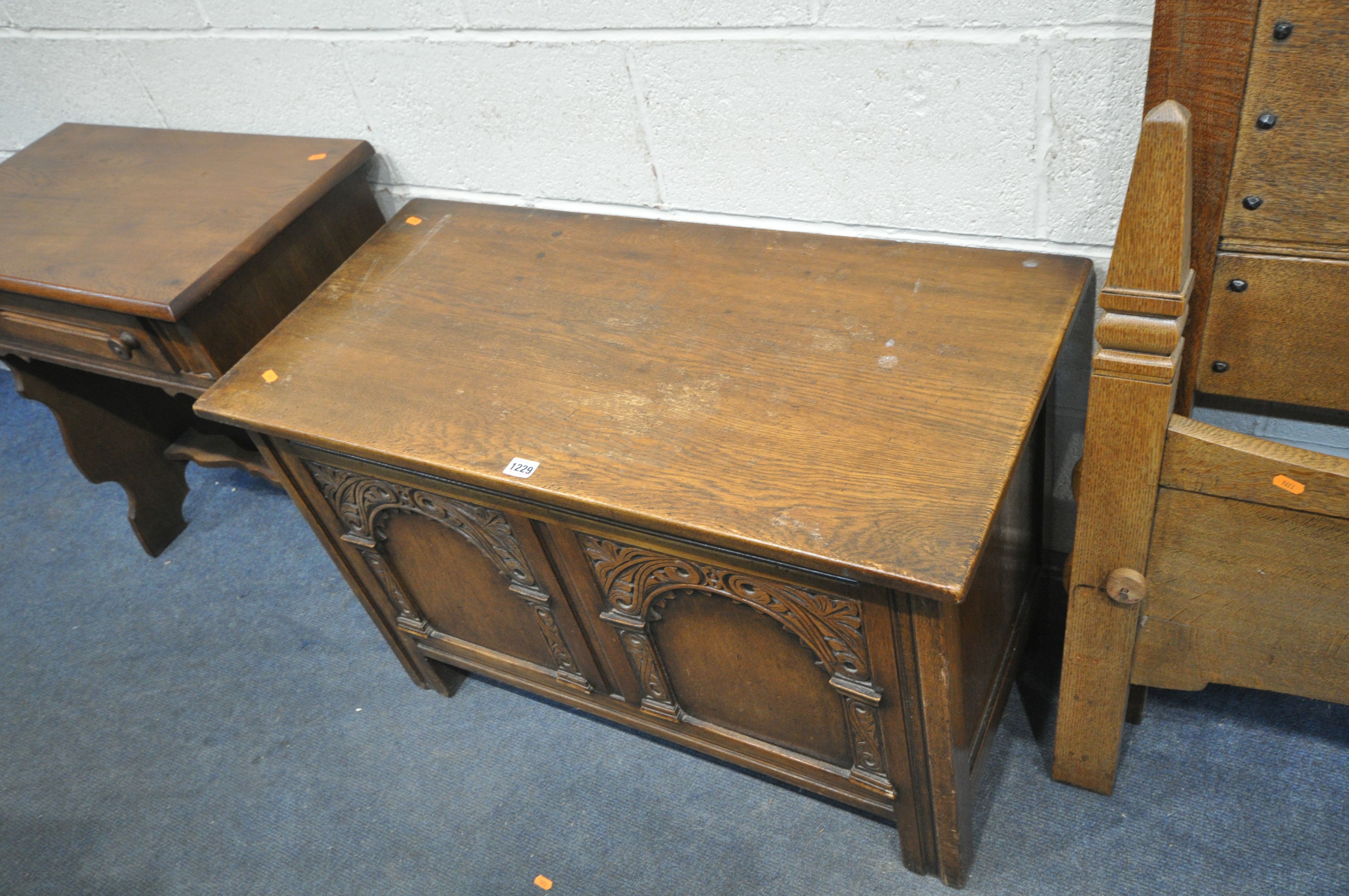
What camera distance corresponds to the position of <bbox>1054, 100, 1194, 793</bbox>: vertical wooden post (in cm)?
78

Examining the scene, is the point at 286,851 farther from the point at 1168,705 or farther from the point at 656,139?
the point at 1168,705

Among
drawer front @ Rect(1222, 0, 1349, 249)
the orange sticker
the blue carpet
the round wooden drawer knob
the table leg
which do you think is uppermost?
drawer front @ Rect(1222, 0, 1349, 249)

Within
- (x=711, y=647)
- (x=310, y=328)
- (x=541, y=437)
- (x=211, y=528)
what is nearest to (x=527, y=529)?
(x=541, y=437)

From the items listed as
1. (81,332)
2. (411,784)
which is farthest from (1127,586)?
(81,332)

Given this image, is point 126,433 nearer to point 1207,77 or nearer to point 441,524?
point 441,524

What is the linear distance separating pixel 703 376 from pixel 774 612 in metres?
0.29

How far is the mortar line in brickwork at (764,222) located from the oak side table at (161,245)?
0.51 feet

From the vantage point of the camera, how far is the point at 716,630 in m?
1.17

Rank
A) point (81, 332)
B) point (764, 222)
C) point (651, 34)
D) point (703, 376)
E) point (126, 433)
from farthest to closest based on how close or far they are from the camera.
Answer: point (126, 433), point (81, 332), point (764, 222), point (651, 34), point (703, 376)

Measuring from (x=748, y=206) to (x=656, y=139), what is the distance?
0.55ft

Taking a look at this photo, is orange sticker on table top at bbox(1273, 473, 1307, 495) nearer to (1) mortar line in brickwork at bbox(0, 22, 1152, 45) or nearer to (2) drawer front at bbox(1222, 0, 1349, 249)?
(2) drawer front at bbox(1222, 0, 1349, 249)

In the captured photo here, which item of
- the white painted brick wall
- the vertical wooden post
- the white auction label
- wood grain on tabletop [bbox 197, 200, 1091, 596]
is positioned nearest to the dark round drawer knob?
wood grain on tabletop [bbox 197, 200, 1091, 596]

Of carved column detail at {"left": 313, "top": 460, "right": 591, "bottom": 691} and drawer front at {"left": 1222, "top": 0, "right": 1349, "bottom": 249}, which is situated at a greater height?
drawer front at {"left": 1222, "top": 0, "right": 1349, "bottom": 249}

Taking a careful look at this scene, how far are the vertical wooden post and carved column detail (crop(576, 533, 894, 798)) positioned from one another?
268mm
